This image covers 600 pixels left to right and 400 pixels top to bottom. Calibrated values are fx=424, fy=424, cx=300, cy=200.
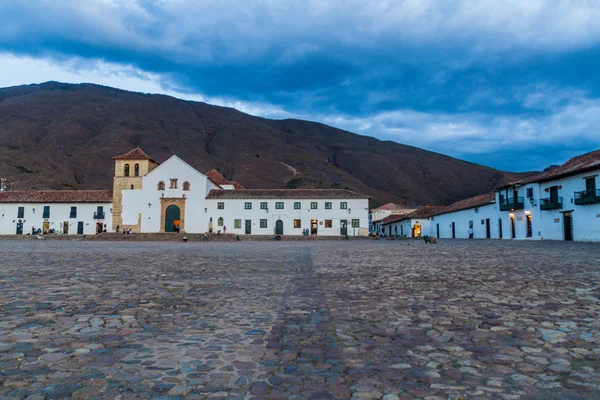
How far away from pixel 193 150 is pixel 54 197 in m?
83.7

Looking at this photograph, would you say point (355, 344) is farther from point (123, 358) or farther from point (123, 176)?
point (123, 176)

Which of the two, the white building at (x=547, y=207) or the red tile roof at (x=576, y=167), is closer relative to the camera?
the red tile roof at (x=576, y=167)

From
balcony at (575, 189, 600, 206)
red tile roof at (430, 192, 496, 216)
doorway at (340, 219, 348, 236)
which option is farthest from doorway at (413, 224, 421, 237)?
balcony at (575, 189, 600, 206)

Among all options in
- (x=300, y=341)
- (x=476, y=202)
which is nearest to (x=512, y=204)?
(x=476, y=202)

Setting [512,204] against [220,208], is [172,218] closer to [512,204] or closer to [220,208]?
[220,208]

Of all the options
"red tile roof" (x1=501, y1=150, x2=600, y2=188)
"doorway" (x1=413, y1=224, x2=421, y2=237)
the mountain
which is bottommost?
"doorway" (x1=413, y1=224, x2=421, y2=237)

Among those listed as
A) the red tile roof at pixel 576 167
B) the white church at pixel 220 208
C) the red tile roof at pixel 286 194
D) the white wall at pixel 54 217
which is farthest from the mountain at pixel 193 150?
the red tile roof at pixel 576 167

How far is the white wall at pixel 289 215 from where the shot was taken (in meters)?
50.1

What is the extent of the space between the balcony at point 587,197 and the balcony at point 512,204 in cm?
647

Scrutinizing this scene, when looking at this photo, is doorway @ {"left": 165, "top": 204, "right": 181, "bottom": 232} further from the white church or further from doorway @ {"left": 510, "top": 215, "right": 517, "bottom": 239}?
doorway @ {"left": 510, "top": 215, "right": 517, "bottom": 239}

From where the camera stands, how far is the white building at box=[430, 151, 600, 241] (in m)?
28.3

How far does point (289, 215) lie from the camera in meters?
50.8

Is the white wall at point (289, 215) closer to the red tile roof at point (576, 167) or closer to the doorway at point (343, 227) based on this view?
the doorway at point (343, 227)

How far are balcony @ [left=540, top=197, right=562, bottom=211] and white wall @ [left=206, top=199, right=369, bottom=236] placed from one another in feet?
66.3
